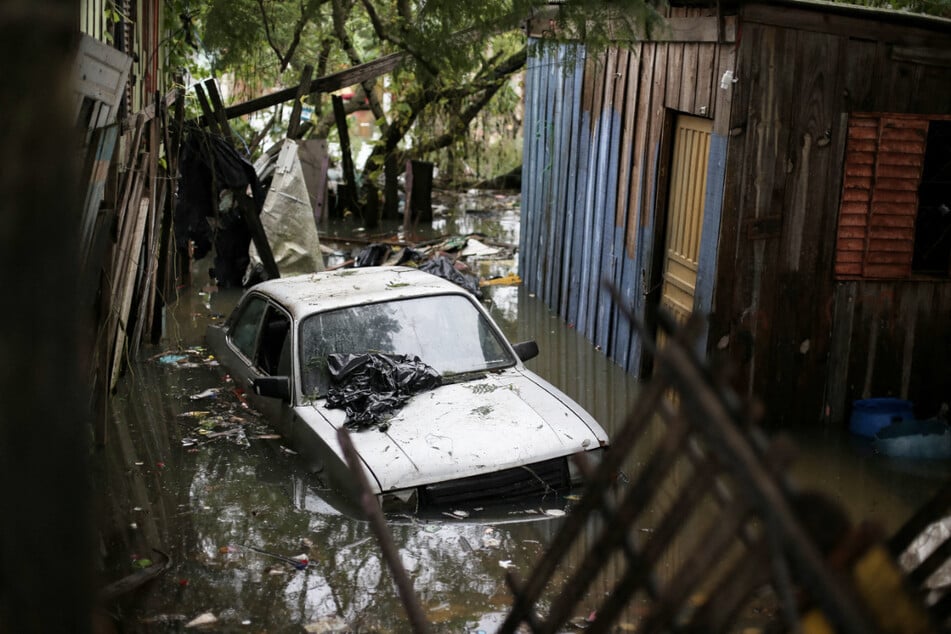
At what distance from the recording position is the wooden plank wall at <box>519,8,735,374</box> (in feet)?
28.0

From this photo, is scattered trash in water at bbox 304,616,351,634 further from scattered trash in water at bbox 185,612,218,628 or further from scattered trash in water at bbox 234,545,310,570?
scattered trash in water at bbox 234,545,310,570

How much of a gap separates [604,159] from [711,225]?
9.04ft

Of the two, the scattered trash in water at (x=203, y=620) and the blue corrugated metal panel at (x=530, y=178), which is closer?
the scattered trash in water at (x=203, y=620)

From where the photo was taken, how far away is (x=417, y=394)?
696 centimetres

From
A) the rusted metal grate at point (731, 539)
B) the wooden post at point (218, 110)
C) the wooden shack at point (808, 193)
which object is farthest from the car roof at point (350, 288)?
the rusted metal grate at point (731, 539)

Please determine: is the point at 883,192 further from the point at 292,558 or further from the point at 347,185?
the point at 347,185

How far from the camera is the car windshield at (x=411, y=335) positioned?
24.1 ft

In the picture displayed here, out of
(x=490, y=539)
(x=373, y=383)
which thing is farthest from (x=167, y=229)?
(x=490, y=539)

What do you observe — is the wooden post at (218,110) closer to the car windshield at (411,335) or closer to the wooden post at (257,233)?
the wooden post at (257,233)

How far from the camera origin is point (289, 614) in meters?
5.31

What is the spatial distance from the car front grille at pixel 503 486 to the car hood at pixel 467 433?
0.31ft

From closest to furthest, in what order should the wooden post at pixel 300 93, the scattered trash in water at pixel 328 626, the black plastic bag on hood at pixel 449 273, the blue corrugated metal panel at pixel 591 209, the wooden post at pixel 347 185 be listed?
the scattered trash in water at pixel 328 626
the blue corrugated metal panel at pixel 591 209
the wooden post at pixel 300 93
the black plastic bag on hood at pixel 449 273
the wooden post at pixel 347 185

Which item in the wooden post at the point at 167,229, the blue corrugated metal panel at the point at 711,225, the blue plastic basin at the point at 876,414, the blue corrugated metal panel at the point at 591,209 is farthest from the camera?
the blue corrugated metal panel at the point at 591,209

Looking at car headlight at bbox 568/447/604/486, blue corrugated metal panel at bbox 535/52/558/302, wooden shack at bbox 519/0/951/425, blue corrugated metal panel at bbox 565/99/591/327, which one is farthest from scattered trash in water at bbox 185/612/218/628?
blue corrugated metal panel at bbox 535/52/558/302
